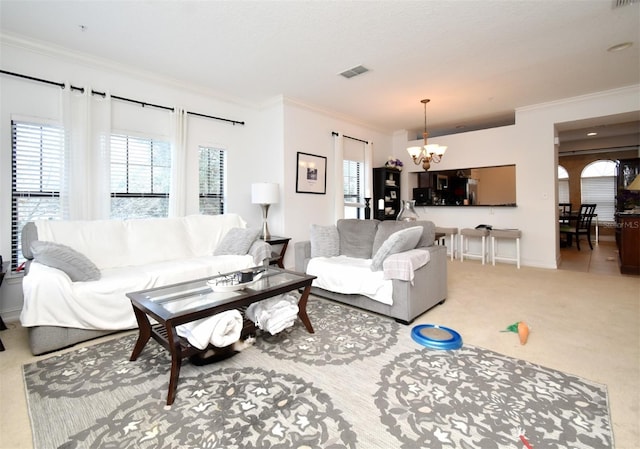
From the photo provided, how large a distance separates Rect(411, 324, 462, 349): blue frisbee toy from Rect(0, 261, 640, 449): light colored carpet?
0.54 ft

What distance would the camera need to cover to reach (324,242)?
12.8 ft

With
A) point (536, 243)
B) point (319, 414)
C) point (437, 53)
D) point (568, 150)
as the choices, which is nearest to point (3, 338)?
point (319, 414)

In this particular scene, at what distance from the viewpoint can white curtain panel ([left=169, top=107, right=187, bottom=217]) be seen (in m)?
4.09

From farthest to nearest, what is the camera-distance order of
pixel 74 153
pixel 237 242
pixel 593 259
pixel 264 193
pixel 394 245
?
pixel 593 259 < pixel 264 193 < pixel 237 242 < pixel 74 153 < pixel 394 245

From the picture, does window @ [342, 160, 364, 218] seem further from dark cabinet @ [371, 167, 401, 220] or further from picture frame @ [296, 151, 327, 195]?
picture frame @ [296, 151, 327, 195]

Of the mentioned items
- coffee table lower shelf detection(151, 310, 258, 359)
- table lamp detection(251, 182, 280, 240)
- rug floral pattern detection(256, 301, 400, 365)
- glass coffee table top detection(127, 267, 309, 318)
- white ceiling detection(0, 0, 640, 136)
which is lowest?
rug floral pattern detection(256, 301, 400, 365)

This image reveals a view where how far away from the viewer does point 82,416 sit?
1.64m

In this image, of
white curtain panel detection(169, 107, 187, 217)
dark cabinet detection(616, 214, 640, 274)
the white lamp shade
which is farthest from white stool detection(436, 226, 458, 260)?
white curtain panel detection(169, 107, 187, 217)

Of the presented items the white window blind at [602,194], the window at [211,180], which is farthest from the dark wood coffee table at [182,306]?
the white window blind at [602,194]

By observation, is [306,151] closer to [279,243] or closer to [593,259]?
[279,243]

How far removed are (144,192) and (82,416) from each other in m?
2.90

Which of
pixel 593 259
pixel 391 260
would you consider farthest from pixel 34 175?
pixel 593 259

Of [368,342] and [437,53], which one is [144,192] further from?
[437,53]

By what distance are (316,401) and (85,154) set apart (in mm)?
3525
